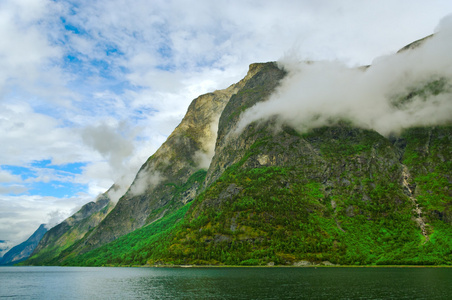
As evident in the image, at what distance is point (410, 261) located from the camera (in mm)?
192250

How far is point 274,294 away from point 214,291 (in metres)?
17.3

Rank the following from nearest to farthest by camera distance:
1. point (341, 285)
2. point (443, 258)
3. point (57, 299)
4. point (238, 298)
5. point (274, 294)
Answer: point (238, 298)
point (274, 294)
point (57, 299)
point (341, 285)
point (443, 258)

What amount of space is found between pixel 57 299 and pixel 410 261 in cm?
18531

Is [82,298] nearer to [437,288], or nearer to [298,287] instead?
[298,287]

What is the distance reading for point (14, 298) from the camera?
9425cm

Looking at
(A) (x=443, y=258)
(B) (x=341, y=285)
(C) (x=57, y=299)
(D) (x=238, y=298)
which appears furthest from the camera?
(A) (x=443, y=258)

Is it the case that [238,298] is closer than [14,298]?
Yes

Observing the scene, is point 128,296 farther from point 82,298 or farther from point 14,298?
point 14,298

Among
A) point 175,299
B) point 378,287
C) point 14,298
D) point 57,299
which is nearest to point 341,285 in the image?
point 378,287

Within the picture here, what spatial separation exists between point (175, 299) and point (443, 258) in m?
175

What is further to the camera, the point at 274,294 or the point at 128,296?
the point at 128,296

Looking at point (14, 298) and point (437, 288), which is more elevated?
point (14, 298)

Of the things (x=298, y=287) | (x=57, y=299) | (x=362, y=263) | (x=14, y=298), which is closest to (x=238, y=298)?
(x=298, y=287)

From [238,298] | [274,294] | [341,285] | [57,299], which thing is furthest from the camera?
[341,285]
